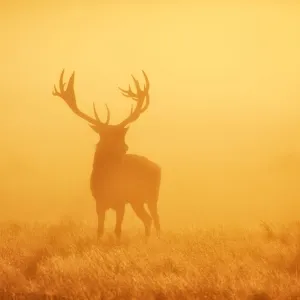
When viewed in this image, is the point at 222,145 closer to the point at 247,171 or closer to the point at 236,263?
the point at 247,171

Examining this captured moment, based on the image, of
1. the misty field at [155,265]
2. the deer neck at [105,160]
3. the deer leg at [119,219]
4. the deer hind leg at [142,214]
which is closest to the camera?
the misty field at [155,265]

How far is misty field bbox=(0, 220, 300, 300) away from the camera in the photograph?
702cm

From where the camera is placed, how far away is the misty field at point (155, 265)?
23.0 feet

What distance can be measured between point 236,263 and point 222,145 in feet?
57.7

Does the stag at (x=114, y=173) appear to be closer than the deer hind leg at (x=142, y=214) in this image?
Yes

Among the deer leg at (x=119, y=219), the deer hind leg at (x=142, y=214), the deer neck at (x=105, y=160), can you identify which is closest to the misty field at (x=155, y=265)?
the deer leg at (x=119, y=219)

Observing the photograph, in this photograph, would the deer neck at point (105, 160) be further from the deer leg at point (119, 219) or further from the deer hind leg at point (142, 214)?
the deer hind leg at point (142, 214)

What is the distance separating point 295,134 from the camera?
25.0 meters

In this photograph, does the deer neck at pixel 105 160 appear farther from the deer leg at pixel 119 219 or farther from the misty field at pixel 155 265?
Answer: the misty field at pixel 155 265

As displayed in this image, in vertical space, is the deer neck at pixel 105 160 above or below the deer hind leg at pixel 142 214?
above

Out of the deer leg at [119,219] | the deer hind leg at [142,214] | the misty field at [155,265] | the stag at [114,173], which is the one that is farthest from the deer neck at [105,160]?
the misty field at [155,265]

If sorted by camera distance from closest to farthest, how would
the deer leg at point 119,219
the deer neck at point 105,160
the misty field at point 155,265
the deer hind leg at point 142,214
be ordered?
the misty field at point 155,265 → the deer leg at point 119,219 → the deer neck at point 105,160 → the deer hind leg at point 142,214

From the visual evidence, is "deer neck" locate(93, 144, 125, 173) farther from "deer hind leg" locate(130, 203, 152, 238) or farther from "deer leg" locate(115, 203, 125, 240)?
"deer hind leg" locate(130, 203, 152, 238)

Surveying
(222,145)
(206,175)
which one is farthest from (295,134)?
(206,175)
